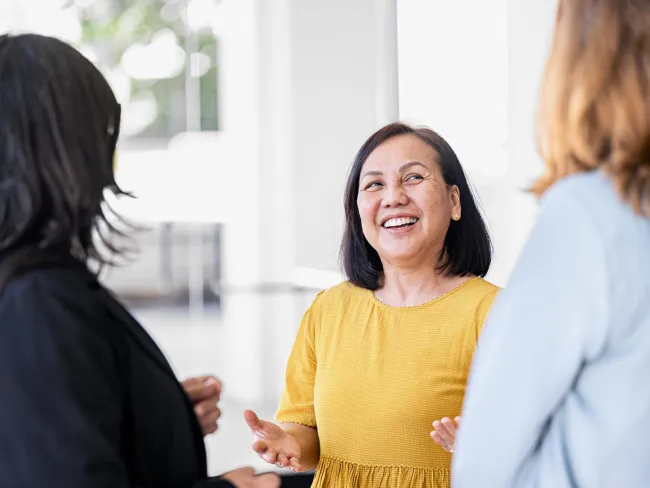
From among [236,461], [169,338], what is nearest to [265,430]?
[236,461]

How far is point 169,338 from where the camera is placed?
7.56m

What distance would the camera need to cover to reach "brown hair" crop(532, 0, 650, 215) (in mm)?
1039

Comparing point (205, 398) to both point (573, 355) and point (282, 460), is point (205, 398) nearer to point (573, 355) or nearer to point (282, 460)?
point (282, 460)

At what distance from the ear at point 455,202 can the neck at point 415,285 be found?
0.12 metres

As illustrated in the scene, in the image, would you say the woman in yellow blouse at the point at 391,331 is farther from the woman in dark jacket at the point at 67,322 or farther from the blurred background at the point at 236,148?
the blurred background at the point at 236,148

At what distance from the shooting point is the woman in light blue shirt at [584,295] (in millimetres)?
1035

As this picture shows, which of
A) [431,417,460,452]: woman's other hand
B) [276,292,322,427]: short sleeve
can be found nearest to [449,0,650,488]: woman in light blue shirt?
[431,417,460,452]: woman's other hand

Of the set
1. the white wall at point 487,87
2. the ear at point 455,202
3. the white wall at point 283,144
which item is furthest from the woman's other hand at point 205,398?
the white wall at point 283,144

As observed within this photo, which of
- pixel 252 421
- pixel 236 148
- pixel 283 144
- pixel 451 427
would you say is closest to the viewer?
pixel 451 427

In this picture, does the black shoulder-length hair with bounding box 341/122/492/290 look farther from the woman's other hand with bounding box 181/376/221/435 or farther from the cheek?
the woman's other hand with bounding box 181/376/221/435

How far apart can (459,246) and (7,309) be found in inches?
41.4

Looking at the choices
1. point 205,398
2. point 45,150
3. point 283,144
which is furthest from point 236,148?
point 45,150

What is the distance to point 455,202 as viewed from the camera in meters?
1.87

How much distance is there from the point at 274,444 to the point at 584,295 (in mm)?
872
